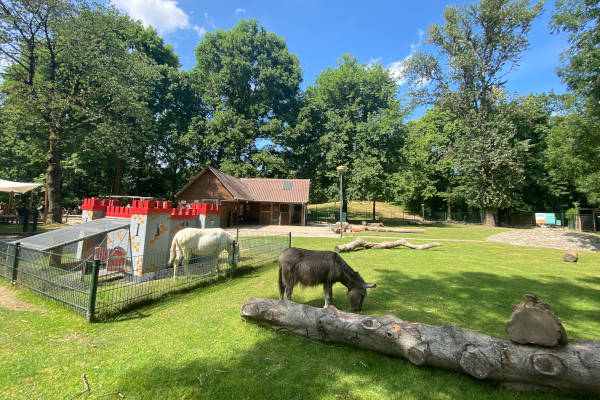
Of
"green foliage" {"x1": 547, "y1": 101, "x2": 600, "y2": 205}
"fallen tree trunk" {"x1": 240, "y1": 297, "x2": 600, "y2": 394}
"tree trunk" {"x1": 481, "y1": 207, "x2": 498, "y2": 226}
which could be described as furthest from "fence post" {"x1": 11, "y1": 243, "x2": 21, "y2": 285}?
"tree trunk" {"x1": 481, "y1": 207, "x2": 498, "y2": 226}

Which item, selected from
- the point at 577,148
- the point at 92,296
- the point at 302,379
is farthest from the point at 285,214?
the point at 302,379

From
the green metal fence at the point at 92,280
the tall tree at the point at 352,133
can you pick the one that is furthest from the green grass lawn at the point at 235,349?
the tall tree at the point at 352,133

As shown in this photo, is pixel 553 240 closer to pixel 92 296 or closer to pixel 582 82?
pixel 582 82

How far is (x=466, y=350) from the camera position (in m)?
3.08

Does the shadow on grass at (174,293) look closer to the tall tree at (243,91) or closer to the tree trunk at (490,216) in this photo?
the tall tree at (243,91)

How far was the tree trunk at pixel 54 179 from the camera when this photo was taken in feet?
62.1

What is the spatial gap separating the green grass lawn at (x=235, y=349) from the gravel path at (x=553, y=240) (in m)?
10.1

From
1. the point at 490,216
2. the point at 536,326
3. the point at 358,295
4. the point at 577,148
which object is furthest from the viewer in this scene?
the point at 490,216

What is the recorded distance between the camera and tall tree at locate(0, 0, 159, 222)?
17781 millimetres

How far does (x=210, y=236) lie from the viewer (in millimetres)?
8117

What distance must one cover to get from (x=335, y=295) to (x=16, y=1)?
2700 cm

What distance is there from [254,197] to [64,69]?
19039 mm

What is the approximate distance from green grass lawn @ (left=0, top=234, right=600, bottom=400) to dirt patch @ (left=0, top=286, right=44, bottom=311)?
0.49 ft

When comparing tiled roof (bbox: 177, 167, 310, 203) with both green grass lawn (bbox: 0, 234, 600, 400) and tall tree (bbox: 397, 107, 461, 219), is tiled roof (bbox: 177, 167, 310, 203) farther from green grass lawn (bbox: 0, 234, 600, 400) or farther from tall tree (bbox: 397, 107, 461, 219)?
green grass lawn (bbox: 0, 234, 600, 400)
